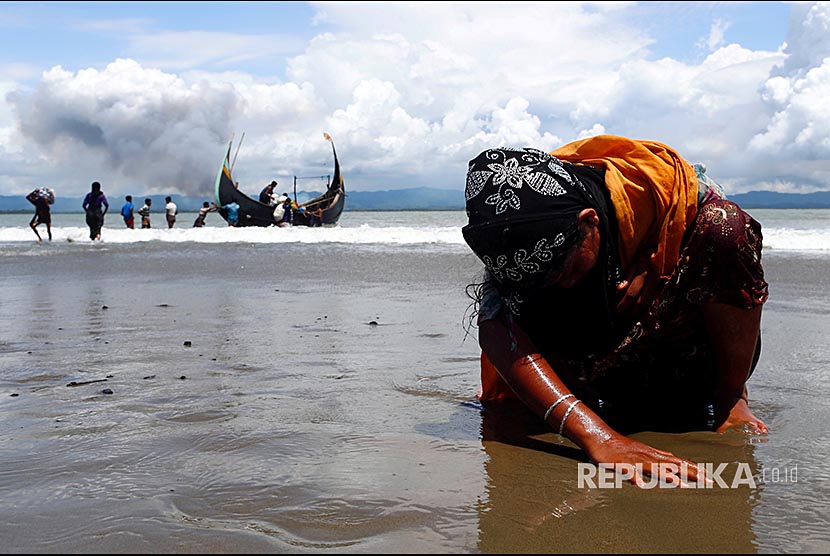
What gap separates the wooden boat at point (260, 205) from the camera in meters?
27.8

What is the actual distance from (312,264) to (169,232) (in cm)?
1204

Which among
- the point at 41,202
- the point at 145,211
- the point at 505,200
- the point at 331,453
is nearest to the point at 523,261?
the point at 505,200

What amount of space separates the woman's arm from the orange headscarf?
0.36 meters

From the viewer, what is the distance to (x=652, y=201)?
6.47 feet

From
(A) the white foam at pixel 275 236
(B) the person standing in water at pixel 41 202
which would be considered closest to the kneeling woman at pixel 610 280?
(A) the white foam at pixel 275 236

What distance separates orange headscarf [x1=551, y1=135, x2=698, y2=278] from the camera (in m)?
1.96

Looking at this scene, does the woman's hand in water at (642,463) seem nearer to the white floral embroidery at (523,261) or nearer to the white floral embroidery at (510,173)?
the white floral embroidery at (523,261)

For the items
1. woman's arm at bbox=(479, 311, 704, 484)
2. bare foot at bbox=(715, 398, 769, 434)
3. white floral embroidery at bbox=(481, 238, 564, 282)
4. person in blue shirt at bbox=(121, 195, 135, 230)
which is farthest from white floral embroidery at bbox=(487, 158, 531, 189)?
person in blue shirt at bbox=(121, 195, 135, 230)

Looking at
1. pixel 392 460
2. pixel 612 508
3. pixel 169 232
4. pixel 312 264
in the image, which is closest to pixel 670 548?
pixel 612 508

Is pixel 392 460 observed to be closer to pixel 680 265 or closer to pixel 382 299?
pixel 680 265

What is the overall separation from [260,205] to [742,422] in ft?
86.9

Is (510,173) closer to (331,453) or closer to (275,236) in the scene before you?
(331,453)

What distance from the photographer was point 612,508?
164 cm

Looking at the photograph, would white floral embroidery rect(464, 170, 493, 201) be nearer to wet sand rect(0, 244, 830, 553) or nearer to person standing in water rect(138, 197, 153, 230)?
wet sand rect(0, 244, 830, 553)
